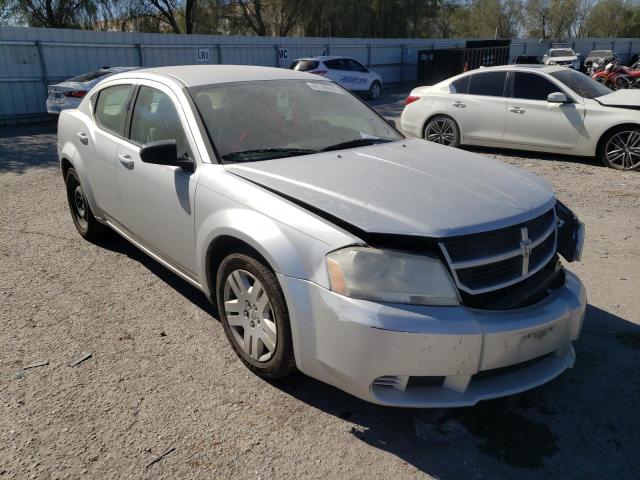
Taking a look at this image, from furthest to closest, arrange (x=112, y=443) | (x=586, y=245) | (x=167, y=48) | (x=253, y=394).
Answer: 1. (x=167, y=48)
2. (x=586, y=245)
3. (x=253, y=394)
4. (x=112, y=443)

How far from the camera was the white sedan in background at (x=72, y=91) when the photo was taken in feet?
45.5

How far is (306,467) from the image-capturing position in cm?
249

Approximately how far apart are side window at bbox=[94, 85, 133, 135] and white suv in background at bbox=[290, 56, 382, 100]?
15.0m

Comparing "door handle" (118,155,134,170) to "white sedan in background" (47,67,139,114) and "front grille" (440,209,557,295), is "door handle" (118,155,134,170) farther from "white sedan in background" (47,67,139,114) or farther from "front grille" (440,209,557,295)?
"white sedan in background" (47,67,139,114)

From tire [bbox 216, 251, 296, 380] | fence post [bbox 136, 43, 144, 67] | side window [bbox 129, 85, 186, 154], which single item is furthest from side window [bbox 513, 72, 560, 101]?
fence post [bbox 136, 43, 144, 67]

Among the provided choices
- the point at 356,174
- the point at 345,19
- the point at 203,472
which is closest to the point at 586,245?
the point at 356,174

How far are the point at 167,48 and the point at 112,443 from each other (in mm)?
19167

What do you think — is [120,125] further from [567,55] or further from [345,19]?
[345,19]

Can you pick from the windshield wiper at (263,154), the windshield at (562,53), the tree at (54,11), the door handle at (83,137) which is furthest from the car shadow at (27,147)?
the windshield at (562,53)

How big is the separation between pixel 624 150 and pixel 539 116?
1363mm

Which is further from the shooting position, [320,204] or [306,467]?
[320,204]

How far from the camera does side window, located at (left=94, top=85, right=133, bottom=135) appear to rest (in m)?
4.33

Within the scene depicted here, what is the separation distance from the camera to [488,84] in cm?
951

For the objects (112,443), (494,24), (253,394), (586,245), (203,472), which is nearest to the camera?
(203,472)
